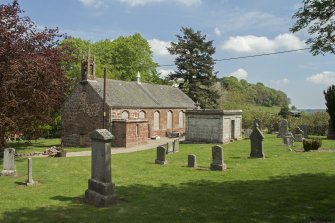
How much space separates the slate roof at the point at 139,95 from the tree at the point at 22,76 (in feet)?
41.0

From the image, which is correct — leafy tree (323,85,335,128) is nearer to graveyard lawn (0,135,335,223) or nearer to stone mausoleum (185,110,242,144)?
stone mausoleum (185,110,242,144)

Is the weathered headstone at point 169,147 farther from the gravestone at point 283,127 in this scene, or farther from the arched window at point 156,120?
the arched window at point 156,120

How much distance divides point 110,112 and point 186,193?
2276cm

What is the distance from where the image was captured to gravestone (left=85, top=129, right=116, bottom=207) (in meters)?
11.1

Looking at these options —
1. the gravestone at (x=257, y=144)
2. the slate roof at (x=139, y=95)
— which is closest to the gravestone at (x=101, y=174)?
the gravestone at (x=257, y=144)

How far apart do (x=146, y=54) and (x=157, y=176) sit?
50.4m

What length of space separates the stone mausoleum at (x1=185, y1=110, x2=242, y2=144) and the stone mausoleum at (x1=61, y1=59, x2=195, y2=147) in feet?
16.0

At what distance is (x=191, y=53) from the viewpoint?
6131cm

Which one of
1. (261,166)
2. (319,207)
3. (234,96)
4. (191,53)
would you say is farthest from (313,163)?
(234,96)

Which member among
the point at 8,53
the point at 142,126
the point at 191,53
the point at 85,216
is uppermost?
the point at 191,53

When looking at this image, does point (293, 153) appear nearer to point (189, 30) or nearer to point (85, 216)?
point (85, 216)

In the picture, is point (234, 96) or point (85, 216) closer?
point (85, 216)

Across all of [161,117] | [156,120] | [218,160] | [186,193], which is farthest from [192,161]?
[161,117]

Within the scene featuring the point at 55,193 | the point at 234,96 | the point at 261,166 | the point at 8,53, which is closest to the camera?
the point at 55,193
